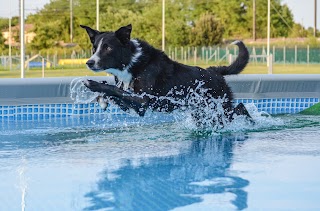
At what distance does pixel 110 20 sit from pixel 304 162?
4374 centimetres

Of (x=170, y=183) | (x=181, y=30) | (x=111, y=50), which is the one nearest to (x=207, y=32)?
(x=181, y=30)

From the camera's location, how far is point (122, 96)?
674 cm

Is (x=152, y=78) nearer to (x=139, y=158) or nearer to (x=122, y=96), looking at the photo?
(x=122, y=96)

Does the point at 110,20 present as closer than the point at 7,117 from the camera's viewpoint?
No

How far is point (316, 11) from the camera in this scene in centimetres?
5588

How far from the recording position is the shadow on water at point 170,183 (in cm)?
426

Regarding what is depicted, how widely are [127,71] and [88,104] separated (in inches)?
124

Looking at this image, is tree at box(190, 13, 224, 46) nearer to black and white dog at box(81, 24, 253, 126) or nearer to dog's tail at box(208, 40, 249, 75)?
dog's tail at box(208, 40, 249, 75)

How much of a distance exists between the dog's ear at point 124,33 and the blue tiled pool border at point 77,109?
2438mm

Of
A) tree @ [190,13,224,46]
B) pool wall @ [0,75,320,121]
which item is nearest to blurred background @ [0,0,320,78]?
tree @ [190,13,224,46]

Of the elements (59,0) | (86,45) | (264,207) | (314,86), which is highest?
(59,0)

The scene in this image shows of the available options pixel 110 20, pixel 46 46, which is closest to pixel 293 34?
pixel 110 20

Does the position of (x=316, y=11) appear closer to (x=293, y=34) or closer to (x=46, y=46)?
(x=293, y=34)

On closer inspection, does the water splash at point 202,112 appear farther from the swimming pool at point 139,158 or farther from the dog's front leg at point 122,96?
the dog's front leg at point 122,96
